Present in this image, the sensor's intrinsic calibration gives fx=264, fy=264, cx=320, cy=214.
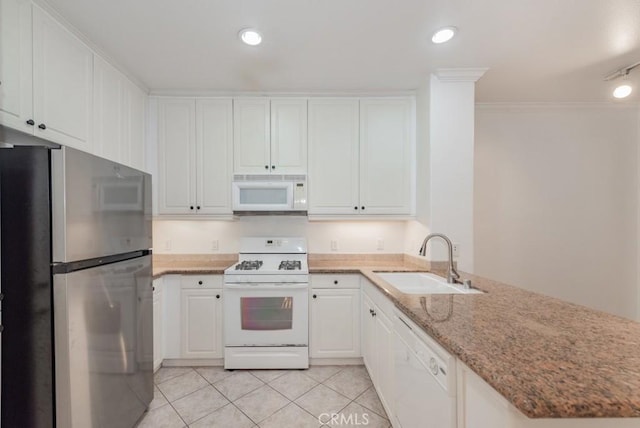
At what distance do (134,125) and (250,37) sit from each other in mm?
1406

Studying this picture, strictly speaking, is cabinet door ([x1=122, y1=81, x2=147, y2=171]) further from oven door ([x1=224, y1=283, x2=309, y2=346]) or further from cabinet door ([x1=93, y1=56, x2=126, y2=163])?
oven door ([x1=224, y1=283, x2=309, y2=346])

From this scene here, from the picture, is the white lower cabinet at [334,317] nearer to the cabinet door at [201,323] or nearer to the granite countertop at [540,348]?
the cabinet door at [201,323]

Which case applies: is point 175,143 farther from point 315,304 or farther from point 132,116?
point 315,304

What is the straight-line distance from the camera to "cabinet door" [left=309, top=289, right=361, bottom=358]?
2449mm

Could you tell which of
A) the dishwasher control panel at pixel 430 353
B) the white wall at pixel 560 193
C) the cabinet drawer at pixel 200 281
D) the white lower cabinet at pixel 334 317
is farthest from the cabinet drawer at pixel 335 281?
the white wall at pixel 560 193

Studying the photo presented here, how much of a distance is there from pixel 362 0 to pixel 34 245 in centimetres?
201

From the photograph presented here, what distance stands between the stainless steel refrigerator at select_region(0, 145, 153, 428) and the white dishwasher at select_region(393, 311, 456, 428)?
62.1 inches

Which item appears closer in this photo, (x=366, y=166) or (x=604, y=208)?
(x=366, y=166)

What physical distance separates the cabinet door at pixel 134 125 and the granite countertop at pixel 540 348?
243 centimetres

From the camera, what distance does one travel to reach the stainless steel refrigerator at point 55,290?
1144 millimetres

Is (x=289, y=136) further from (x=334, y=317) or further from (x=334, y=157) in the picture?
(x=334, y=317)

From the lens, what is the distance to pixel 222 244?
9.49ft

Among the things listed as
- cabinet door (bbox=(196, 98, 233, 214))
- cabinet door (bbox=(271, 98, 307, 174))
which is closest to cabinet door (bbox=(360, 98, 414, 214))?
cabinet door (bbox=(271, 98, 307, 174))

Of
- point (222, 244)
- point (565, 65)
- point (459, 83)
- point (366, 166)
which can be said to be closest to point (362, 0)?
point (459, 83)
